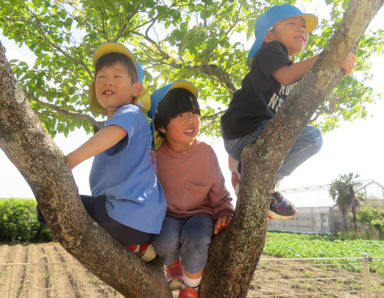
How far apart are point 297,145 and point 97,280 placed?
489cm

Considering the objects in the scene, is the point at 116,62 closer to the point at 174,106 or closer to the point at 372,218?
the point at 174,106

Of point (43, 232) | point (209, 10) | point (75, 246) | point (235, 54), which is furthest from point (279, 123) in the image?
point (43, 232)

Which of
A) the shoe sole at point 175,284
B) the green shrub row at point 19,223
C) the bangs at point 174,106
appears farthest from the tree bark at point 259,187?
the green shrub row at point 19,223

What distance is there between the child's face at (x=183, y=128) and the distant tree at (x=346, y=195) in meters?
27.2

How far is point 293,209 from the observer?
1.89 metres

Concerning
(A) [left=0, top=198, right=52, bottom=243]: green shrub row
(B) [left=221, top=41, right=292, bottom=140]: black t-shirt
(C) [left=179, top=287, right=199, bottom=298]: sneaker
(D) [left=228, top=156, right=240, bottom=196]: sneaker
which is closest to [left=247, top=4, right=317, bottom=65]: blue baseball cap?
(B) [left=221, top=41, right=292, bottom=140]: black t-shirt

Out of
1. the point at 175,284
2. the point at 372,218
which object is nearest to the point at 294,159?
the point at 175,284

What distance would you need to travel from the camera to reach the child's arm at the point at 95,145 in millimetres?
1237

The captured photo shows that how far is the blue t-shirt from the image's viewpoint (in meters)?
1.41

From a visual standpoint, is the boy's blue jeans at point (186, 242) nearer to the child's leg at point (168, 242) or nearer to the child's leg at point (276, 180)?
the child's leg at point (168, 242)

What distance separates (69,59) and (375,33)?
4.75 meters

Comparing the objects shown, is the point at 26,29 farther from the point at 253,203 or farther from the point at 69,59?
the point at 253,203

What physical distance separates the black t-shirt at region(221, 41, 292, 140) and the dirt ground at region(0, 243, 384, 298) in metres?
1.55

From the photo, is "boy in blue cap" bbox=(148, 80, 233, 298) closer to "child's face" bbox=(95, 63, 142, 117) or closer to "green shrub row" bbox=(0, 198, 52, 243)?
"child's face" bbox=(95, 63, 142, 117)
